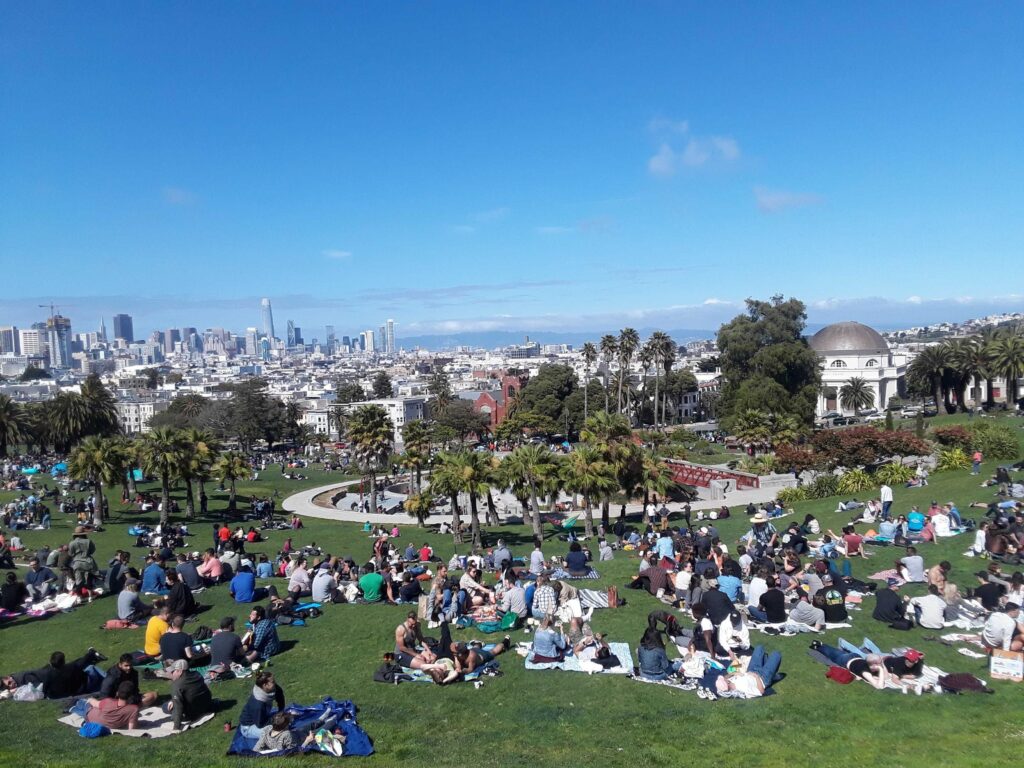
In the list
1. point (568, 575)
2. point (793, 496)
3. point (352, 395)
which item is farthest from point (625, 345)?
point (352, 395)

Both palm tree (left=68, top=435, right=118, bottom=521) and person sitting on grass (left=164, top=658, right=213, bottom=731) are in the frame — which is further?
palm tree (left=68, top=435, right=118, bottom=521)

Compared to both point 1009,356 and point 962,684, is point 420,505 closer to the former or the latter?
point 962,684

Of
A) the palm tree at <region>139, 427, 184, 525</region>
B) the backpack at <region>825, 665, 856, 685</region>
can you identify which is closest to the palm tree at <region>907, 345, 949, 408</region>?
the palm tree at <region>139, 427, 184, 525</region>

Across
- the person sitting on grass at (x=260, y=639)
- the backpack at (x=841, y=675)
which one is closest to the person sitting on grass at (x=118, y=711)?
the person sitting on grass at (x=260, y=639)

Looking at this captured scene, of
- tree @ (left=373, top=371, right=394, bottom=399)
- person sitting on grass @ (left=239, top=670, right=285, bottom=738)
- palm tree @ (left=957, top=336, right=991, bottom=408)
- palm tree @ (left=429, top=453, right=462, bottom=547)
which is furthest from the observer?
tree @ (left=373, top=371, right=394, bottom=399)

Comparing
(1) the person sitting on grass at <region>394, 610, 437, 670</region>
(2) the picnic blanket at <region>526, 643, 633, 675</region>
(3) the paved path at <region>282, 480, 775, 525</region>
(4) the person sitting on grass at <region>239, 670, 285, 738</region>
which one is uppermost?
(4) the person sitting on grass at <region>239, 670, 285, 738</region>

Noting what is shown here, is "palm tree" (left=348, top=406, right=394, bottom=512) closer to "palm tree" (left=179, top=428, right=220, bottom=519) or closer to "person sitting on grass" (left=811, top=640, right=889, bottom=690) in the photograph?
"palm tree" (left=179, top=428, right=220, bottom=519)

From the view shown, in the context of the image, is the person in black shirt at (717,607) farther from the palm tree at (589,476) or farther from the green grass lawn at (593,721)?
the palm tree at (589,476)
